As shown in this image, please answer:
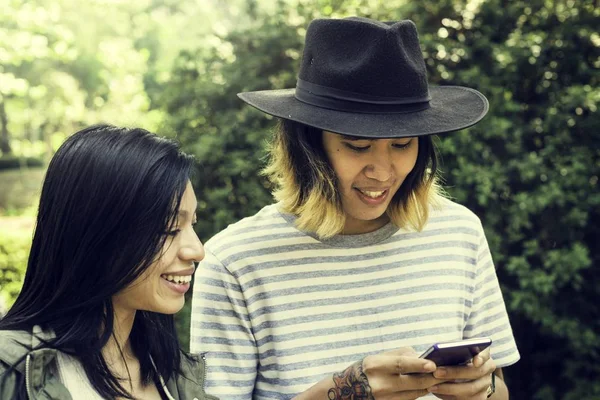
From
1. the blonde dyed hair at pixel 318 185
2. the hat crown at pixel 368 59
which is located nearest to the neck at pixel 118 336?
the blonde dyed hair at pixel 318 185

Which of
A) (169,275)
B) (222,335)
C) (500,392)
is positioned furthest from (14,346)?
(500,392)

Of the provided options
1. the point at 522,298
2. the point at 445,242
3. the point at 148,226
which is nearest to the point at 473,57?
the point at 522,298

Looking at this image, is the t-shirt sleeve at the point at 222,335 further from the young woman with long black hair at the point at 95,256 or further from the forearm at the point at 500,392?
the forearm at the point at 500,392

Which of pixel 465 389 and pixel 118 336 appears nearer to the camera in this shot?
pixel 118 336

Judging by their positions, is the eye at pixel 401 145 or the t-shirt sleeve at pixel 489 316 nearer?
the eye at pixel 401 145

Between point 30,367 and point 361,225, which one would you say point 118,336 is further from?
point 361,225

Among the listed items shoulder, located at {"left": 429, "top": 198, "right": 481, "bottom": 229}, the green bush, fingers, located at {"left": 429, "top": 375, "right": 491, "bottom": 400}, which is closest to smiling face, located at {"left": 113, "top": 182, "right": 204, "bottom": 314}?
fingers, located at {"left": 429, "top": 375, "right": 491, "bottom": 400}

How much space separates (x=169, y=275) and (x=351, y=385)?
59cm

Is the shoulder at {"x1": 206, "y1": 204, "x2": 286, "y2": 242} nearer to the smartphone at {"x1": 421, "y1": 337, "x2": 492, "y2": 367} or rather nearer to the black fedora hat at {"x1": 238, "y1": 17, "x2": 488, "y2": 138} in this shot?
the black fedora hat at {"x1": 238, "y1": 17, "x2": 488, "y2": 138}

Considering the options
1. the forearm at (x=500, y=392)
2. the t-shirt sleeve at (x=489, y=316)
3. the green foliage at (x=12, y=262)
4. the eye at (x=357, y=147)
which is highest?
the eye at (x=357, y=147)

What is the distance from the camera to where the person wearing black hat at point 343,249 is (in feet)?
7.68

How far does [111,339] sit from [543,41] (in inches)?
120

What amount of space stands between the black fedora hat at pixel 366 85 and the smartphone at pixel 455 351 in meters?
0.61

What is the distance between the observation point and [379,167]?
2.33m
